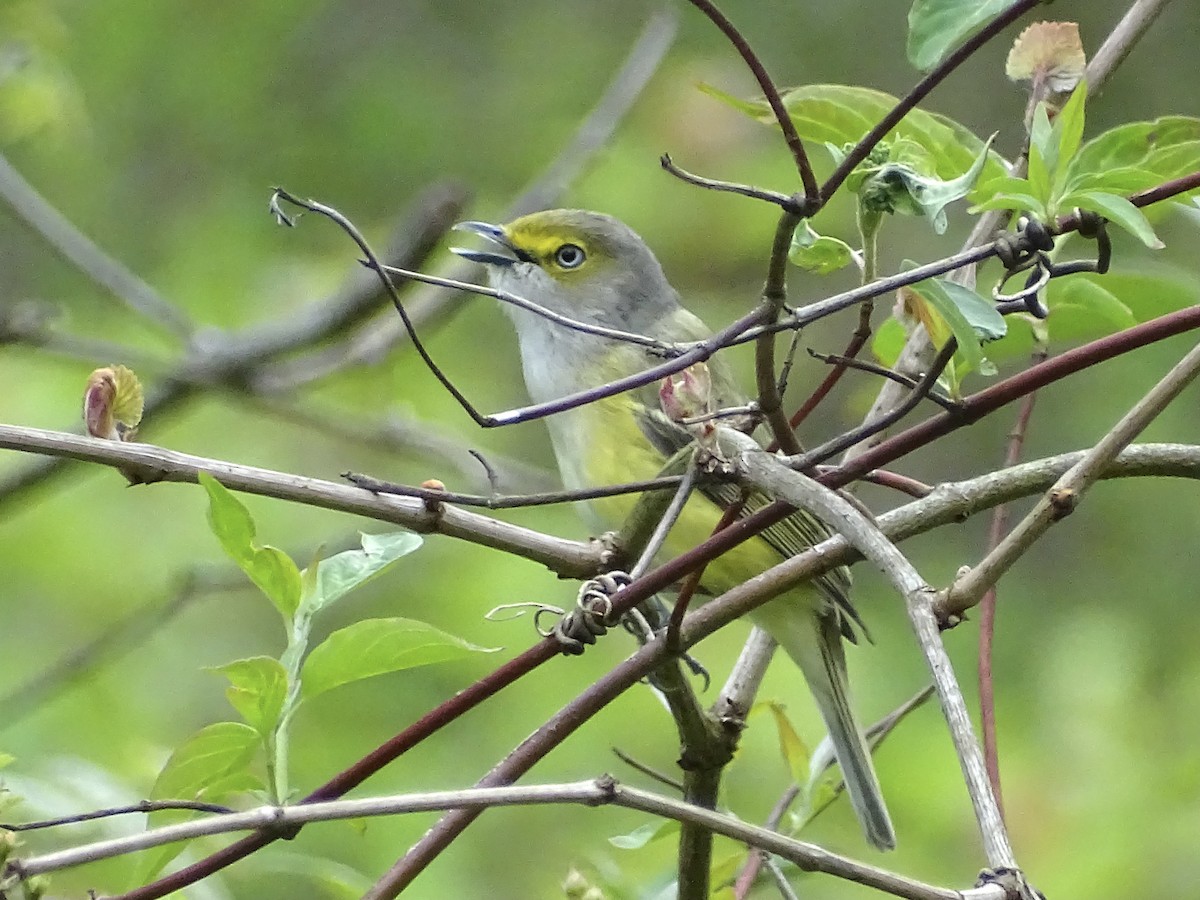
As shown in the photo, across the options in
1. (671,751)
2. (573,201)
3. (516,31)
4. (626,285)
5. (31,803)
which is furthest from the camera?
(516,31)

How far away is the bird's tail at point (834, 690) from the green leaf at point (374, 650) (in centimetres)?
122

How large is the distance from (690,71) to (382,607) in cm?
255

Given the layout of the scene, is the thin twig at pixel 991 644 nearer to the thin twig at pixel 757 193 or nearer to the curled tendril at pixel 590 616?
Answer: the curled tendril at pixel 590 616

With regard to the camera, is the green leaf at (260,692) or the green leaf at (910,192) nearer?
the green leaf at (910,192)

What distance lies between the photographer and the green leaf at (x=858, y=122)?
1874 mm

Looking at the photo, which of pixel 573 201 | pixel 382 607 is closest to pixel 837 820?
pixel 382 607

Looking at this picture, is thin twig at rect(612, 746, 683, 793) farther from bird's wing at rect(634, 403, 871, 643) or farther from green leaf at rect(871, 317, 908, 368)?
bird's wing at rect(634, 403, 871, 643)

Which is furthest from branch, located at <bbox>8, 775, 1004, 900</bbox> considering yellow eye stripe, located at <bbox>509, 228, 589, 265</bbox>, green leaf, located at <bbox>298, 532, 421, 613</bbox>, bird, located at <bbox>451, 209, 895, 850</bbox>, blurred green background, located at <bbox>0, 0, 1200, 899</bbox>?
yellow eye stripe, located at <bbox>509, 228, 589, 265</bbox>

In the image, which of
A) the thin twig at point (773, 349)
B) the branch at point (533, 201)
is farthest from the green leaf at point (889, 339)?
the branch at point (533, 201)

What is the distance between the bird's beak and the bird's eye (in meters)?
0.09

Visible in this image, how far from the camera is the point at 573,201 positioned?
5781 millimetres

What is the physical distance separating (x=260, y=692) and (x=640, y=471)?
1.69m

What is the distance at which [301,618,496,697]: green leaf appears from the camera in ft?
4.99

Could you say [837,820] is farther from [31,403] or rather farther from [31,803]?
[31,803]
